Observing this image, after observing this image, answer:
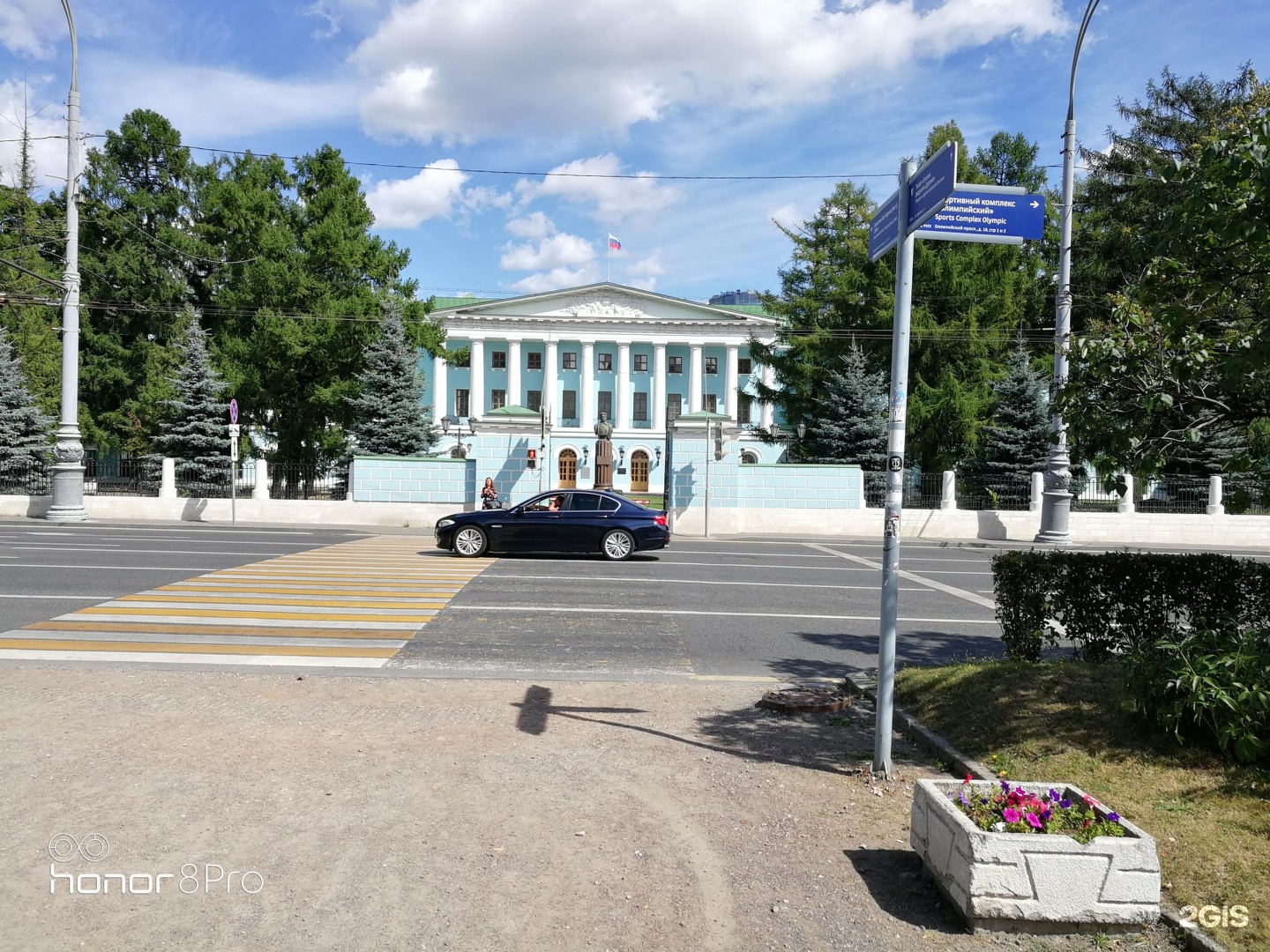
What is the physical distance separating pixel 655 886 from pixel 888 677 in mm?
2222

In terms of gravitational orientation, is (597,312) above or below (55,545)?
above

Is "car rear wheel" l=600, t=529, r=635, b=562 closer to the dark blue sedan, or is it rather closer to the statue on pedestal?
the dark blue sedan

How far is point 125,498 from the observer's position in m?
28.4

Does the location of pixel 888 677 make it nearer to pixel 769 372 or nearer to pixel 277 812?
pixel 277 812

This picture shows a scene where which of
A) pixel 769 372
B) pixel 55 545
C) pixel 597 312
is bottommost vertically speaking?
pixel 55 545

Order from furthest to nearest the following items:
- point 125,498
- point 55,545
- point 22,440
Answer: point 22,440
point 125,498
point 55,545

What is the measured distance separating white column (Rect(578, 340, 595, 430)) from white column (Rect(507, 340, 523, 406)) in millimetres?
5337

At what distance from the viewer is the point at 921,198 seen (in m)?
5.38

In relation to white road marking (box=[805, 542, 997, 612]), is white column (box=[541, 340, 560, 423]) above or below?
above

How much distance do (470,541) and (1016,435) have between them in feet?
69.0

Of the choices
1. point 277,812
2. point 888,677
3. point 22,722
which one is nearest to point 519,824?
point 277,812

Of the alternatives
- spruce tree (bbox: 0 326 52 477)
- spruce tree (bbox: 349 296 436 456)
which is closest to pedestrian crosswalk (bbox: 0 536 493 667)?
spruce tree (bbox: 349 296 436 456)

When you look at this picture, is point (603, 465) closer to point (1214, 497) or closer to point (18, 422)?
point (18, 422)

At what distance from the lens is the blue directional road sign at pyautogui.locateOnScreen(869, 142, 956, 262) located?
16.5ft
